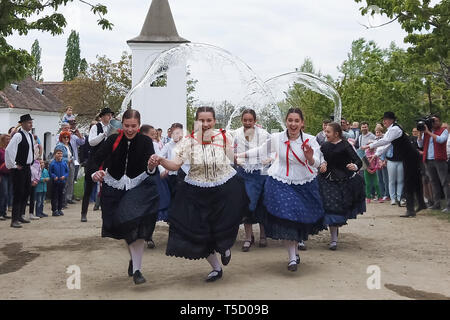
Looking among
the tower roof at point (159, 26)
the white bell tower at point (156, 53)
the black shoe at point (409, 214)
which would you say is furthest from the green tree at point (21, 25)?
the tower roof at point (159, 26)

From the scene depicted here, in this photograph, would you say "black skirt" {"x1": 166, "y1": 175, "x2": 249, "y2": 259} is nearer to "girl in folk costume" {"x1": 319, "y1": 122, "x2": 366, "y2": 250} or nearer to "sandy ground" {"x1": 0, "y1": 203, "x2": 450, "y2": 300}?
"sandy ground" {"x1": 0, "y1": 203, "x2": 450, "y2": 300}

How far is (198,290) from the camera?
6.23 metres

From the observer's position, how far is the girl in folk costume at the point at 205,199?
6.59 metres

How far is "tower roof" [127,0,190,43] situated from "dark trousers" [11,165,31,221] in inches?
Result: 1380

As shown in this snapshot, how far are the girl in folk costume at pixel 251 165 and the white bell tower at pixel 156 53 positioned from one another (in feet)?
110

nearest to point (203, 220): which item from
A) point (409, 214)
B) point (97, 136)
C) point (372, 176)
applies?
point (97, 136)

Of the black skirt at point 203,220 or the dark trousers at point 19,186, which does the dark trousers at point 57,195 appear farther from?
the black skirt at point 203,220

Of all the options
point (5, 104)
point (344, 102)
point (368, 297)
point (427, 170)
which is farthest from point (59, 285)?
point (5, 104)

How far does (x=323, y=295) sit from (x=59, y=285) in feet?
10.0

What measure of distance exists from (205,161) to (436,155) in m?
8.98

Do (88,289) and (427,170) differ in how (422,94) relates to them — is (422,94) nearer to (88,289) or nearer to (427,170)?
(427,170)

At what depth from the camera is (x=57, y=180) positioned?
553 inches

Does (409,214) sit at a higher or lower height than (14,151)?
lower

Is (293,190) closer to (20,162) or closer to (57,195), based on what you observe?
(20,162)
